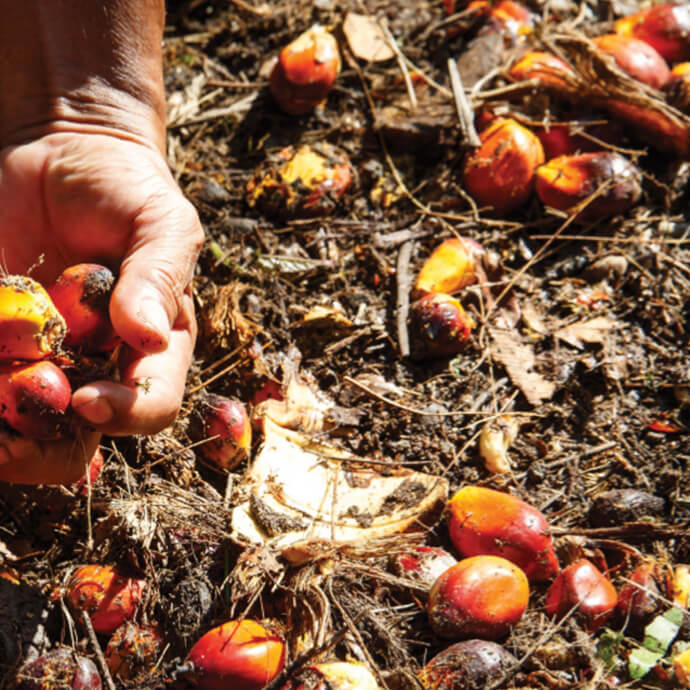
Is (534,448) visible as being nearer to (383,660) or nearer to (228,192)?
(383,660)

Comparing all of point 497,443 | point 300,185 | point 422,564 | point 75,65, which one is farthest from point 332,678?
point 75,65

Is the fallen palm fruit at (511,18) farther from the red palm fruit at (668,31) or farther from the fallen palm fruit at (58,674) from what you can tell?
the fallen palm fruit at (58,674)

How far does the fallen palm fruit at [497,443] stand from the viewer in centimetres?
246

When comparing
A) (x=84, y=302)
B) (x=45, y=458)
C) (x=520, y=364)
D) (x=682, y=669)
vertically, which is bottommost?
(x=682, y=669)

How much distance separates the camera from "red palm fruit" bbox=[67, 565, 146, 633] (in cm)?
203

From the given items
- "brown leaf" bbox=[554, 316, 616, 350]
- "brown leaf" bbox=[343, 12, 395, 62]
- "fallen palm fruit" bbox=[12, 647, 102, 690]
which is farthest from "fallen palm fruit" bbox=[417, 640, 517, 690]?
"brown leaf" bbox=[343, 12, 395, 62]

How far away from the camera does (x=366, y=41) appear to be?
3635 millimetres

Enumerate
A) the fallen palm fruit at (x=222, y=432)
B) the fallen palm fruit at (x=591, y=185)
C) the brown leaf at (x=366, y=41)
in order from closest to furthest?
1. the fallen palm fruit at (x=222, y=432)
2. the fallen palm fruit at (x=591, y=185)
3. the brown leaf at (x=366, y=41)

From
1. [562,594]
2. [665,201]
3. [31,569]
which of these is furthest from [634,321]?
[31,569]

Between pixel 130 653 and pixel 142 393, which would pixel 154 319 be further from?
pixel 130 653

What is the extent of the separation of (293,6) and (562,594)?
327 centimetres

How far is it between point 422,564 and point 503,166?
178 centimetres

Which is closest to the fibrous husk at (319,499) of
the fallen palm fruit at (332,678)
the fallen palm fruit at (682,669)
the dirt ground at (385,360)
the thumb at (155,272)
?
the dirt ground at (385,360)

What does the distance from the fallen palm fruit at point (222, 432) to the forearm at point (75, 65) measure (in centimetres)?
103
